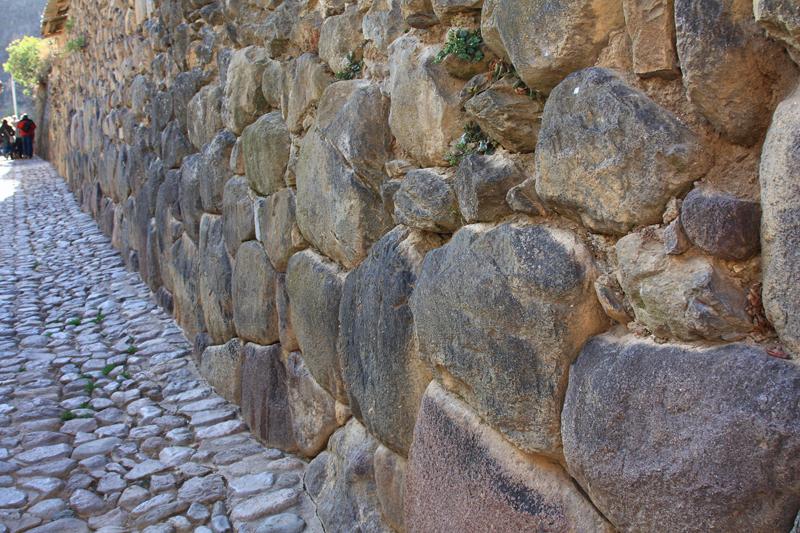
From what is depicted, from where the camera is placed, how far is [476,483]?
1.64 metres

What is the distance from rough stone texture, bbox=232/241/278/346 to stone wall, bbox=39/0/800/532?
20mm

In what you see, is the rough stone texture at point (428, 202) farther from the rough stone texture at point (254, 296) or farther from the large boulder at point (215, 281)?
the large boulder at point (215, 281)

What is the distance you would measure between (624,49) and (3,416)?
318cm

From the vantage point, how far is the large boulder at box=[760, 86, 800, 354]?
0.96 metres

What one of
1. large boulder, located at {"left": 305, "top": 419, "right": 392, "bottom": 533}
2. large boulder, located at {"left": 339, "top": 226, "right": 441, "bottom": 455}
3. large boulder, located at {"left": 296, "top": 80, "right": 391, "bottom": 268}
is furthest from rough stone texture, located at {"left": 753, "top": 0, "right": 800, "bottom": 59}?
large boulder, located at {"left": 305, "top": 419, "right": 392, "bottom": 533}

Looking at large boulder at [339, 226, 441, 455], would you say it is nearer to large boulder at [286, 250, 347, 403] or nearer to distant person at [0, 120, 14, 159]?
large boulder at [286, 250, 347, 403]

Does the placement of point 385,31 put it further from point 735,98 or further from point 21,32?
point 21,32

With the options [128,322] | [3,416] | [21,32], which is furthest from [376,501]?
[21,32]

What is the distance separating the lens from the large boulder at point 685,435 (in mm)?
1000

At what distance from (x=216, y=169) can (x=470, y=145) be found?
225 centimetres

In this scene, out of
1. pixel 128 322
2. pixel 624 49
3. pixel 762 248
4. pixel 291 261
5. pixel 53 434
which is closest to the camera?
pixel 762 248

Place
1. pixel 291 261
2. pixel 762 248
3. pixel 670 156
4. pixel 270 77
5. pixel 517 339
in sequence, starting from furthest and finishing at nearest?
pixel 270 77 → pixel 291 261 → pixel 517 339 → pixel 670 156 → pixel 762 248

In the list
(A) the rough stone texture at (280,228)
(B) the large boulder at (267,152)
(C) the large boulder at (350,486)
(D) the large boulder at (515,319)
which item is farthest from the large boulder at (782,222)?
(B) the large boulder at (267,152)

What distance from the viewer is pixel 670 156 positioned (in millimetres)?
1143
